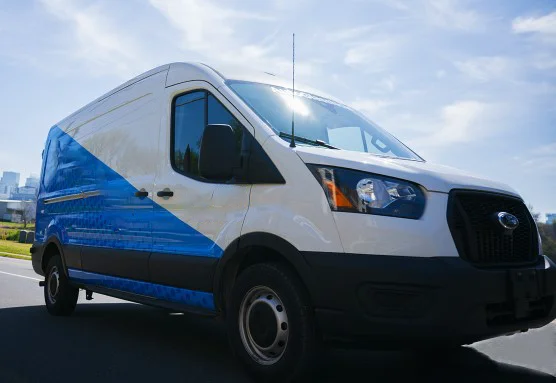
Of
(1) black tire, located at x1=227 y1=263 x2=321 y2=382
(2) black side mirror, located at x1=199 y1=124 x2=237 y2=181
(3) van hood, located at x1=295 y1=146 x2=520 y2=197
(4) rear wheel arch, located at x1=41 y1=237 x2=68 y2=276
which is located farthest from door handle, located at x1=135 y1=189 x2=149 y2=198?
(4) rear wheel arch, located at x1=41 y1=237 x2=68 y2=276

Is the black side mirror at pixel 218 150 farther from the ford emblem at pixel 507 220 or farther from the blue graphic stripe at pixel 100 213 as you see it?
the ford emblem at pixel 507 220

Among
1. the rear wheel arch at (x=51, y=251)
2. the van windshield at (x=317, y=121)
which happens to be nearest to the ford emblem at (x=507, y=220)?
the van windshield at (x=317, y=121)

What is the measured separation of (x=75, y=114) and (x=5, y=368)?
3.98m

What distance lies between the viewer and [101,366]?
13.8 feet

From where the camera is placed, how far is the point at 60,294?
272 inches

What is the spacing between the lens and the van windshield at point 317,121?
13.0ft

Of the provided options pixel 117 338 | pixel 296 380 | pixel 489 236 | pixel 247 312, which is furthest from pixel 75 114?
pixel 489 236

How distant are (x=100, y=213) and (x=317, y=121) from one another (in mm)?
2710

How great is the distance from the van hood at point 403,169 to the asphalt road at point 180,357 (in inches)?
50.7

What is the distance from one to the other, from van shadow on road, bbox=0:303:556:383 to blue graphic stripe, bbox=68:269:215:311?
0.50 metres

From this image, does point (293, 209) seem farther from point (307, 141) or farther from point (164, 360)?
point (164, 360)

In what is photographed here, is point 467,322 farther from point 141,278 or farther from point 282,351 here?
point 141,278

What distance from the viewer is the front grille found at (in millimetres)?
3182

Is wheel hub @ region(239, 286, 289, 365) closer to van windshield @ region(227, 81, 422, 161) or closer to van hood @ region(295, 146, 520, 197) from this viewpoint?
van hood @ region(295, 146, 520, 197)
